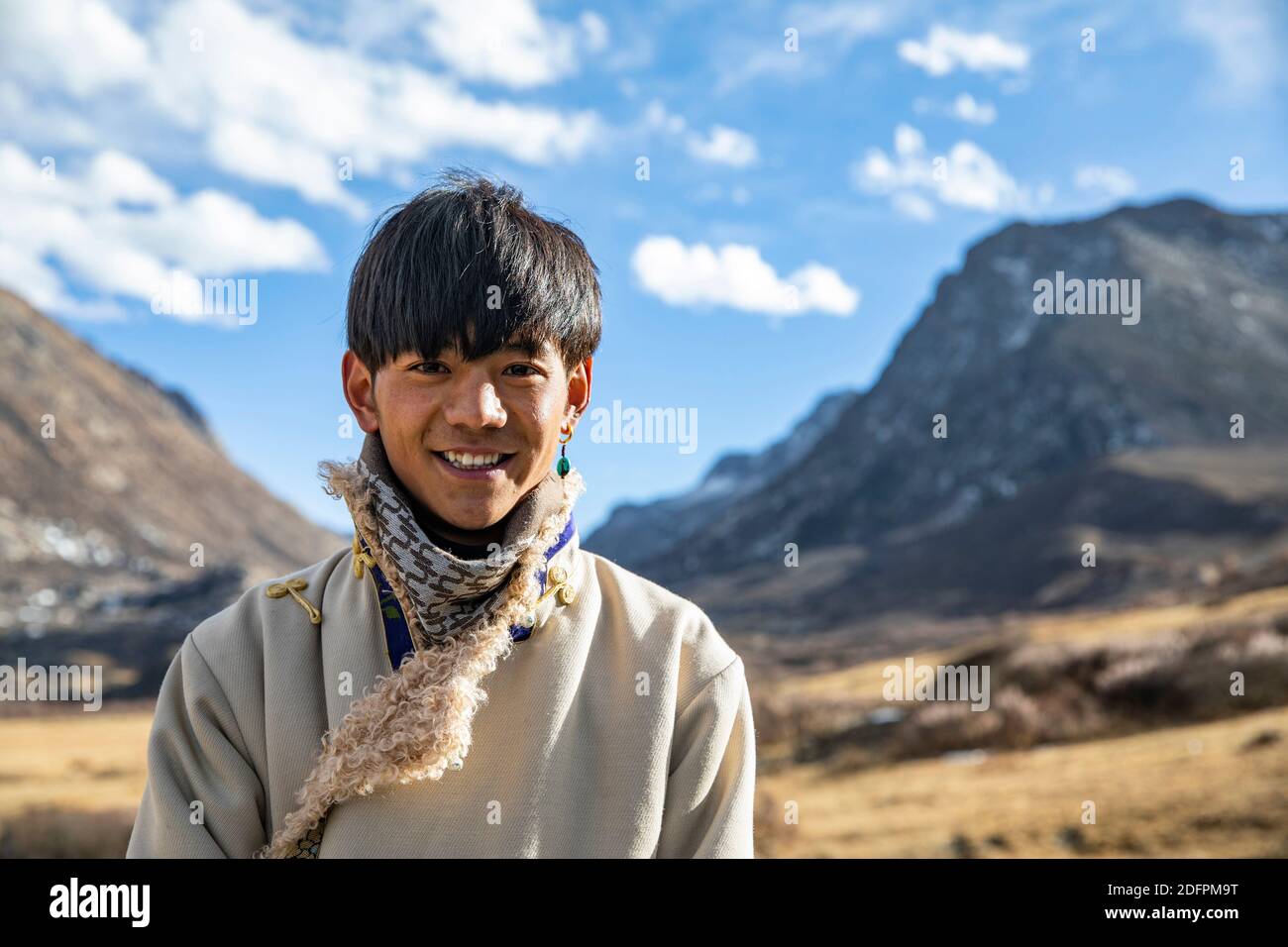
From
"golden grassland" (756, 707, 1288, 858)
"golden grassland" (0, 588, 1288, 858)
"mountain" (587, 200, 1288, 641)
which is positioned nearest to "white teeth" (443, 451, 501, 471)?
"golden grassland" (756, 707, 1288, 858)

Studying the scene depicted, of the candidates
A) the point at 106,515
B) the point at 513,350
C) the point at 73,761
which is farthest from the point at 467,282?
the point at 106,515

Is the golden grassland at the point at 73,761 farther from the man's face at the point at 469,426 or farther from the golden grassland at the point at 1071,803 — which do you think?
the man's face at the point at 469,426

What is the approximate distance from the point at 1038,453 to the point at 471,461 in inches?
4861

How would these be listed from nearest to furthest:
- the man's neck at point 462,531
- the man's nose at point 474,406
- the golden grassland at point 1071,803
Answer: the man's nose at point 474,406 → the man's neck at point 462,531 → the golden grassland at point 1071,803

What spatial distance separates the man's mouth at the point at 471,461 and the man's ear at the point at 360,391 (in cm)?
21

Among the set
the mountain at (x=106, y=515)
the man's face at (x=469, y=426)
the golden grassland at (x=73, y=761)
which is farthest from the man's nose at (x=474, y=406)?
the mountain at (x=106, y=515)

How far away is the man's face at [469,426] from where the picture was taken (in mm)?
A: 2254

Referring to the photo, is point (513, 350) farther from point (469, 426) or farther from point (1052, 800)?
point (1052, 800)

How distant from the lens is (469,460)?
2287 mm

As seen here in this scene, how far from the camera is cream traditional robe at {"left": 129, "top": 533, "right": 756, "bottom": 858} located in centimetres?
230

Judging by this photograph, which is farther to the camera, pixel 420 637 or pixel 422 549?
pixel 420 637

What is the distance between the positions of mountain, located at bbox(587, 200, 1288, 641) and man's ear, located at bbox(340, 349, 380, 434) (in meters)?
59.2
